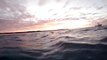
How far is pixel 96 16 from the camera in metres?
7.84

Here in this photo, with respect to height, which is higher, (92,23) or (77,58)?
(92,23)

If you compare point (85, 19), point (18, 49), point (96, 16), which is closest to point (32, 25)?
point (85, 19)

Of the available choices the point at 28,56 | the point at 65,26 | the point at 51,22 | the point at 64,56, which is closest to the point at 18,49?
the point at 28,56

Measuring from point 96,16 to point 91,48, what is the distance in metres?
3.99

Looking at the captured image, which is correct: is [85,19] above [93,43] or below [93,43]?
above

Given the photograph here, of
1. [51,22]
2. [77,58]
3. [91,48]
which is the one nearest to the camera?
[77,58]

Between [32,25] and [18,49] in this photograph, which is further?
[32,25]

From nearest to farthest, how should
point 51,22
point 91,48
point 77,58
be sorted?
point 77,58, point 91,48, point 51,22

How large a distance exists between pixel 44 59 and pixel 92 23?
4.55m

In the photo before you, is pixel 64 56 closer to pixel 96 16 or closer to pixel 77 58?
pixel 77 58

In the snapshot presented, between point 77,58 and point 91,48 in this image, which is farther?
point 91,48

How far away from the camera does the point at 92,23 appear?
776 centimetres

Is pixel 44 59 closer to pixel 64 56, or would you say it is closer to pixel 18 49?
pixel 64 56

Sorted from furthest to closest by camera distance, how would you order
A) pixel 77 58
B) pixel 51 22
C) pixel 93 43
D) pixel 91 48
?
pixel 51 22 < pixel 93 43 < pixel 91 48 < pixel 77 58
